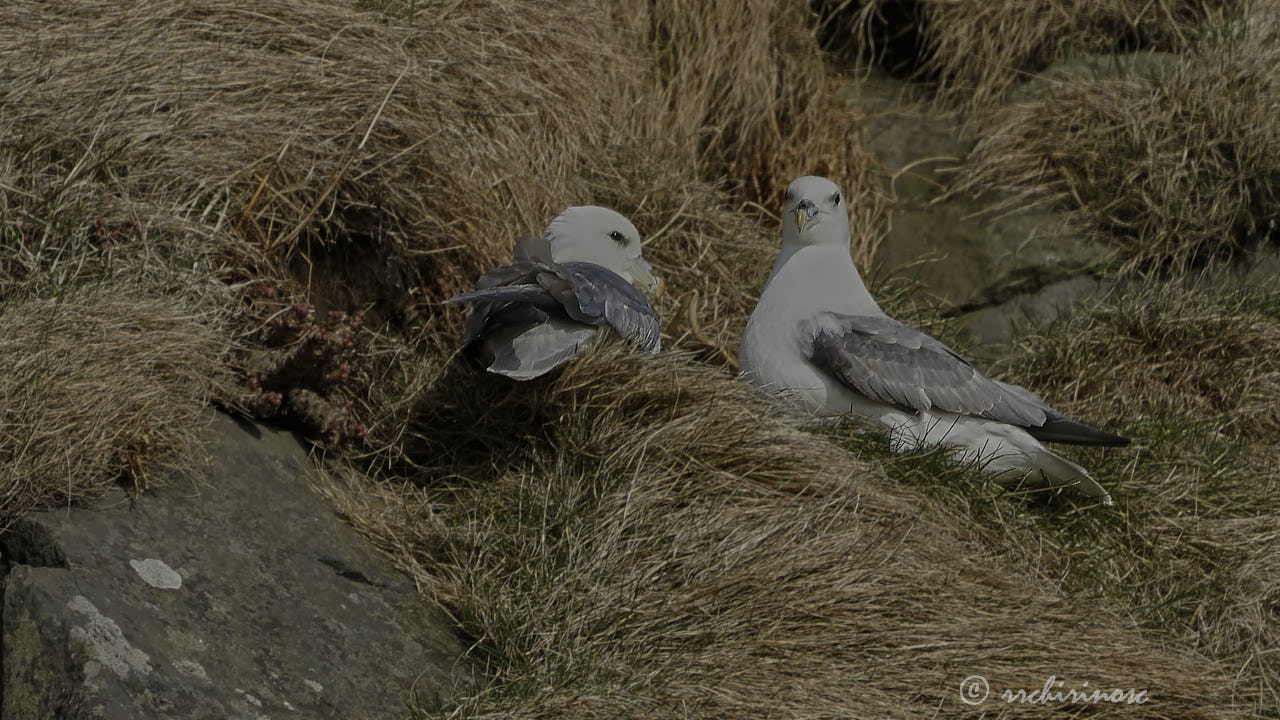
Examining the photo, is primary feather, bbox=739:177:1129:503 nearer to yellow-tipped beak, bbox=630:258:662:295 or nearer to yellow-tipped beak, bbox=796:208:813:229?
yellow-tipped beak, bbox=796:208:813:229

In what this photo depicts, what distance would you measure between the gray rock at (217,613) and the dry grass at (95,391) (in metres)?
0.09

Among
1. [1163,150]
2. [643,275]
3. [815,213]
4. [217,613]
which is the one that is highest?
[815,213]

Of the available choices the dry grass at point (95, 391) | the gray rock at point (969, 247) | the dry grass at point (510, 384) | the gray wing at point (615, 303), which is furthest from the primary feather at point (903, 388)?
the dry grass at point (95, 391)

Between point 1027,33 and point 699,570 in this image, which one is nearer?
point 699,570

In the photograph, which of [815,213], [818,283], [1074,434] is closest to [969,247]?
[815,213]

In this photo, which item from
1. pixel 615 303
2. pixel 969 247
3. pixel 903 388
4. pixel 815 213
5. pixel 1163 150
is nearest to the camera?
pixel 615 303

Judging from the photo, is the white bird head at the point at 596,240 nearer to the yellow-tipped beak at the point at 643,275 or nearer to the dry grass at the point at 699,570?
the yellow-tipped beak at the point at 643,275

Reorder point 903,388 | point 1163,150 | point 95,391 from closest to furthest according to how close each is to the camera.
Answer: point 95,391, point 903,388, point 1163,150

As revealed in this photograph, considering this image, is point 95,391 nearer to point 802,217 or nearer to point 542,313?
point 542,313

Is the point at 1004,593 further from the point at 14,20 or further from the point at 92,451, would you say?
the point at 14,20

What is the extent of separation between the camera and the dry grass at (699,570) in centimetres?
322

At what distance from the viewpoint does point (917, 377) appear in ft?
14.0

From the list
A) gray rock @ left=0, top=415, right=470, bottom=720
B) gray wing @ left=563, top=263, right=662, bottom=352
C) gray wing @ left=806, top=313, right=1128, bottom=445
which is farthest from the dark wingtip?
gray rock @ left=0, top=415, right=470, bottom=720

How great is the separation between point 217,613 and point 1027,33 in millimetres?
4800
